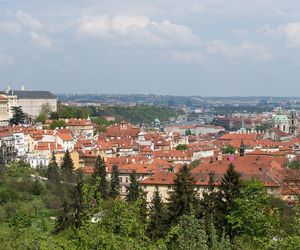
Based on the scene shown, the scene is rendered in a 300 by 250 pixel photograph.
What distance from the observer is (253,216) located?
23.0 m

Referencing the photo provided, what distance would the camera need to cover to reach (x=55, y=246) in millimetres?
16156

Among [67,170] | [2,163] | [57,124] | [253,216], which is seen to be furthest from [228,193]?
[57,124]

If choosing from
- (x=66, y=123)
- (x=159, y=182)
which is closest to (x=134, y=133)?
(x=66, y=123)

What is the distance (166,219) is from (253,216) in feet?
26.1

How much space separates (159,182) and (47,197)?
8992 millimetres

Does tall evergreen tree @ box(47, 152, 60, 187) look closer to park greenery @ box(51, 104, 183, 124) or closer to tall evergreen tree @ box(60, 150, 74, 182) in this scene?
tall evergreen tree @ box(60, 150, 74, 182)

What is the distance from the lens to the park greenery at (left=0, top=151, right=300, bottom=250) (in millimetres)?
15414

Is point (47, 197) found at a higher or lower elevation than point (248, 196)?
lower

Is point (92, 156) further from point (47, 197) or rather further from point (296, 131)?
point (296, 131)

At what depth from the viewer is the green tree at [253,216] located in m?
22.4

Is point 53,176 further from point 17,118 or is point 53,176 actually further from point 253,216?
point 17,118

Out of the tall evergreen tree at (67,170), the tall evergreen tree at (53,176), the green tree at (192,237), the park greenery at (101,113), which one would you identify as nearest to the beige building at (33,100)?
the park greenery at (101,113)

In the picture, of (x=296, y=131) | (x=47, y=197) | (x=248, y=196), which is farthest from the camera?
(x=296, y=131)

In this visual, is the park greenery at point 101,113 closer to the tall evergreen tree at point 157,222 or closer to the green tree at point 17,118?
the green tree at point 17,118
